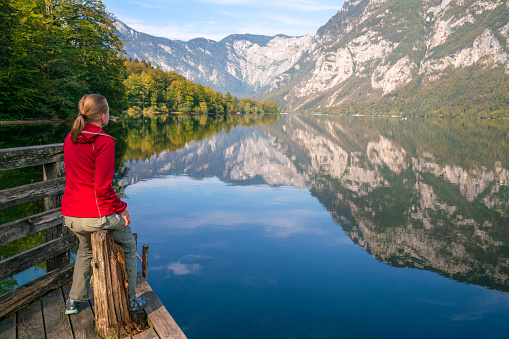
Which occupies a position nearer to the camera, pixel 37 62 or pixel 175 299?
pixel 175 299

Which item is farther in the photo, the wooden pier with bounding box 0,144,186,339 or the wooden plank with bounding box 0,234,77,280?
→ the wooden plank with bounding box 0,234,77,280

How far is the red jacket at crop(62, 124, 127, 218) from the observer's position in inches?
179

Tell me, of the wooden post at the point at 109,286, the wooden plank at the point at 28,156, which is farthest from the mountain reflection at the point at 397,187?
the wooden plank at the point at 28,156

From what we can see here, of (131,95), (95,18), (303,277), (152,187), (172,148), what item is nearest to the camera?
(303,277)

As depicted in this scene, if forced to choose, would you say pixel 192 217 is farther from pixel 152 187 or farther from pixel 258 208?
pixel 152 187

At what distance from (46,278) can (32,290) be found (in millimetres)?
356

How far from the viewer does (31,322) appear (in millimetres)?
5250

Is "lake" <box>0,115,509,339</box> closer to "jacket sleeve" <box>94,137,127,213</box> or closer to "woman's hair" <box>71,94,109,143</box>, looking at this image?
"jacket sleeve" <box>94,137,127,213</box>

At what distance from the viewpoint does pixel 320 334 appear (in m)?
6.53

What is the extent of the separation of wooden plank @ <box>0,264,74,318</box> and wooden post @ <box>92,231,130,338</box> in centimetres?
148

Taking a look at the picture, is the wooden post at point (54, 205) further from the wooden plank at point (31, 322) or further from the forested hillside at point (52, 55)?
the forested hillside at point (52, 55)

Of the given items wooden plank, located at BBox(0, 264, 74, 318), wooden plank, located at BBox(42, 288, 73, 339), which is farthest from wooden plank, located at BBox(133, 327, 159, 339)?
wooden plank, located at BBox(0, 264, 74, 318)

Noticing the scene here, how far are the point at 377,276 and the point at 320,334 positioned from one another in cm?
316

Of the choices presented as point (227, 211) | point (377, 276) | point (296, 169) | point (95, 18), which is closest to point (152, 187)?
point (227, 211)
